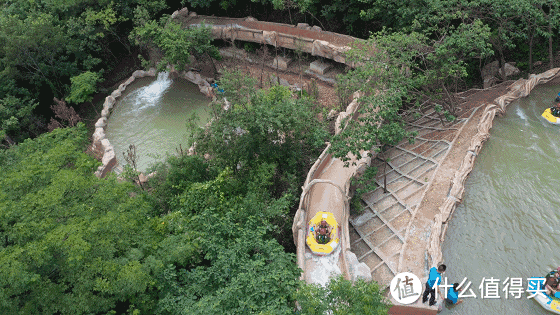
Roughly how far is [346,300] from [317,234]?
14.6 ft

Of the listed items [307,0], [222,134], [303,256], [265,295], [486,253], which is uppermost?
[307,0]

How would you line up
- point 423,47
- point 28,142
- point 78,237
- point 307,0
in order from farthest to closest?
point 307,0 → point 423,47 → point 28,142 → point 78,237

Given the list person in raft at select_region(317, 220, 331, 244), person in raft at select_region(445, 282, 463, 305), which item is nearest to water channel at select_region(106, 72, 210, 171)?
person in raft at select_region(317, 220, 331, 244)

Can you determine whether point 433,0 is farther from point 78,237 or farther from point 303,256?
point 78,237

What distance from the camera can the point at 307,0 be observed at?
23594mm

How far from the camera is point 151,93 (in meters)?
28.3

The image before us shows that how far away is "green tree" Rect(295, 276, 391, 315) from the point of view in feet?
29.2

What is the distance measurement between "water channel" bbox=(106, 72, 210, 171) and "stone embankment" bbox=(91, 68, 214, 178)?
34cm

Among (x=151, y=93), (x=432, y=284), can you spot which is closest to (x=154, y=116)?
(x=151, y=93)

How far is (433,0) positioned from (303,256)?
1487 centimetres

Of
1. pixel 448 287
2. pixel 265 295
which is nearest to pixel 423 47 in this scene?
pixel 448 287

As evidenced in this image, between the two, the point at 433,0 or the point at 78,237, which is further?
the point at 433,0

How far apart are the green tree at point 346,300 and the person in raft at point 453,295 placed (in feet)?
14.1

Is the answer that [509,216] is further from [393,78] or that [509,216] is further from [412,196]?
[393,78]
